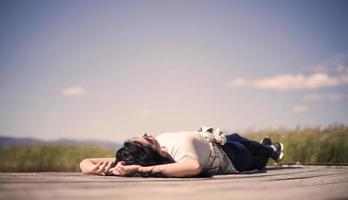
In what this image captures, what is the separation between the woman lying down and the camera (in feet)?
8.18

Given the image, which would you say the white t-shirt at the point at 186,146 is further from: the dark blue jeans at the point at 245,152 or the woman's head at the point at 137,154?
the dark blue jeans at the point at 245,152

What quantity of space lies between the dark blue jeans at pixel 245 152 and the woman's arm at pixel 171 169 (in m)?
0.75

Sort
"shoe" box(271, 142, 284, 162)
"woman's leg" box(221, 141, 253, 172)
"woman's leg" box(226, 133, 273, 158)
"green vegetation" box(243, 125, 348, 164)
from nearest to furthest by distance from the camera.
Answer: "woman's leg" box(221, 141, 253, 172), "woman's leg" box(226, 133, 273, 158), "shoe" box(271, 142, 284, 162), "green vegetation" box(243, 125, 348, 164)

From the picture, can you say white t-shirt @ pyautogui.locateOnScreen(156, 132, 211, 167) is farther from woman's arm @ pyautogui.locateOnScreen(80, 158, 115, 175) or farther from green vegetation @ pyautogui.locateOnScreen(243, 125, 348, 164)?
green vegetation @ pyautogui.locateOnScreen(243, 125, 348, 164)

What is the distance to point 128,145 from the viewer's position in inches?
102

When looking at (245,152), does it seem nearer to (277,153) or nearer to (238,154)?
(238,154)

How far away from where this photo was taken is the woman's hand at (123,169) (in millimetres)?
2494

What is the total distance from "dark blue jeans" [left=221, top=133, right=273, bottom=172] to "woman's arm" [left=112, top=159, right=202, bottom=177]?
75 cm

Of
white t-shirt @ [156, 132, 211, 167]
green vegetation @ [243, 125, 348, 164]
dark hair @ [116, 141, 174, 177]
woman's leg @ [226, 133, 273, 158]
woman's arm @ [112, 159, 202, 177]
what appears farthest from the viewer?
green vegetation @ [243, 125, 348, 164]

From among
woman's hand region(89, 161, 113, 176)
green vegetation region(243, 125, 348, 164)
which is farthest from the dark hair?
green vegetation region(243, 125, 348, 164)

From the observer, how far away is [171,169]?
8.05 feet

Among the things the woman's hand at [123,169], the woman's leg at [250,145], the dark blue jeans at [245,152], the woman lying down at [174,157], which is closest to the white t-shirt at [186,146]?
the woman lying down at [174,157]

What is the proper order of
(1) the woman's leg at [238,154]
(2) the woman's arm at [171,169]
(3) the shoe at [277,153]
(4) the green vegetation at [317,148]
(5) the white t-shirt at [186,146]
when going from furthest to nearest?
(4) the green vegetation at [317,148] → (3) the shoe at [277,153] → (1) the woman's leg at [238,154] → (5) the white t-shirt at [186,146] → (2) the woman's arm at [171,169]

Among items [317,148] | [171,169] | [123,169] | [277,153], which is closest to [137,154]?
[123,169]
